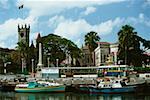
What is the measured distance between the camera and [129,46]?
94125 mm

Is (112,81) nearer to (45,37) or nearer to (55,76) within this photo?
(55,76)

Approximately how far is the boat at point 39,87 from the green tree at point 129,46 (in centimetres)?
3299

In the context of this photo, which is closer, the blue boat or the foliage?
the blue boat

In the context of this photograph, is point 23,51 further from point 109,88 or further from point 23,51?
point 109,88

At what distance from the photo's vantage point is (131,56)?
96875mm

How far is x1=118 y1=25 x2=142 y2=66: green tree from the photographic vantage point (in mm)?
92938

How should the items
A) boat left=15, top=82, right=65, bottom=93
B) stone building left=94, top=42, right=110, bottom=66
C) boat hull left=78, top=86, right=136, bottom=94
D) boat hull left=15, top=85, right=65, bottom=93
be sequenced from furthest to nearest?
stone building left=94, top=42, right=110, bottom=66, boat left=15, top=82, right=65, bottom=93, boat hull left=15, top=85, right=65, bottom=93, boat hull left=78, top=86, right=136, bottom=94

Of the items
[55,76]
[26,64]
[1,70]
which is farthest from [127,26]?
[1,70]

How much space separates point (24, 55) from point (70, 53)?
14338 millimetres

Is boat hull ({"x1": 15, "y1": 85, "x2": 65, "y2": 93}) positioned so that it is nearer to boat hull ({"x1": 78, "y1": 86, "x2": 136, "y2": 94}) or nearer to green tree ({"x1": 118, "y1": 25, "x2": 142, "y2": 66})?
boat hull ({"x1": 78, "y1": 86, "x2": 136, "y2": 94})

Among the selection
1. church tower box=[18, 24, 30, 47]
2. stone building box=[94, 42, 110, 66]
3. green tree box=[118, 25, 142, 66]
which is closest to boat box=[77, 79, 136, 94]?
green tree box=[118, 25, 142, 66]

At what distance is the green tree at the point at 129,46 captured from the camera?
305 feet

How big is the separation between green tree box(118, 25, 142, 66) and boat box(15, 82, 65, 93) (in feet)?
108

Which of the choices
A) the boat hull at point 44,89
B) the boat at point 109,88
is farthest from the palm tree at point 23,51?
the boat at point 109,88
